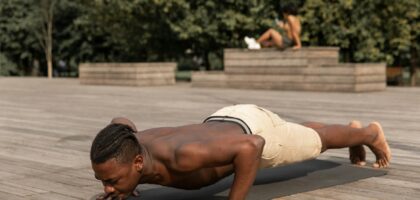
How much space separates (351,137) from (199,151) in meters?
1.74

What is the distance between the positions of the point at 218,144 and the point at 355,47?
19.5 metres

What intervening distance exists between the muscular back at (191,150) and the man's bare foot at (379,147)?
1.59m

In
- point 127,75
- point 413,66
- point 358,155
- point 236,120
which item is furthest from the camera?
point 413,66

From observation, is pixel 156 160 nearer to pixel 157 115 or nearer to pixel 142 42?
pixel 157 115

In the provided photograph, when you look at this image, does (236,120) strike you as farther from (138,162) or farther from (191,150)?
(138,162)

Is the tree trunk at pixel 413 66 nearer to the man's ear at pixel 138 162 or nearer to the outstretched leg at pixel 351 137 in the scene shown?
the outstretched leg at pixel 351 137

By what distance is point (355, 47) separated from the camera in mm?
22484

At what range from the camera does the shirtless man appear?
346cm

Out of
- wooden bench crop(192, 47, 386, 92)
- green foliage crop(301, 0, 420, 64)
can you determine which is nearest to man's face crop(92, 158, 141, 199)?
wooden bench crop(192, 47, 386, 92)

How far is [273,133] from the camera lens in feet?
14.1

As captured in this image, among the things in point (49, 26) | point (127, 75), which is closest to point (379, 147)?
point (127, 75)

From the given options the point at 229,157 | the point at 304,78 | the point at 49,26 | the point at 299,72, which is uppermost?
the point at 49,26

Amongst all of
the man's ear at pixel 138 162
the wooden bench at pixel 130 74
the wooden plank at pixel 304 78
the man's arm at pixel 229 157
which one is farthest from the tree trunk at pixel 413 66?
the man's ear at pixel 138 162

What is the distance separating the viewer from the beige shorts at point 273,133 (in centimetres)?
420
